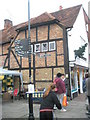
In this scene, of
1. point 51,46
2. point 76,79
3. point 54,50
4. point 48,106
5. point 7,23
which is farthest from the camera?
point 7,23

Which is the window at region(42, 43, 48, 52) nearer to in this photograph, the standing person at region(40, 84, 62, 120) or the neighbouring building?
the neighbouring building

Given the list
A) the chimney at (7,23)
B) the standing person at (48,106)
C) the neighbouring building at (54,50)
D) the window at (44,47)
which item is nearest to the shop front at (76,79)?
the neighbouring building at (54,50)

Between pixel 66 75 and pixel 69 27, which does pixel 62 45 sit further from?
pixel 66 75

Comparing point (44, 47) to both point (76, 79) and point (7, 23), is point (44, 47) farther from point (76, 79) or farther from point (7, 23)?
point (7, 23)

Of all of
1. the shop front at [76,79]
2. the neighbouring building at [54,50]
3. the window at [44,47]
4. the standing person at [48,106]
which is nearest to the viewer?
the standing person at [48,106]

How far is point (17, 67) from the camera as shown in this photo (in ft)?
49.9

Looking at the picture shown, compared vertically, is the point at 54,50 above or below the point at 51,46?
below

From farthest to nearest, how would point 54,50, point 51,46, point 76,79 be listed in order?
Answer: 1. point 76,79
2. point 51,46
3. point 54,50

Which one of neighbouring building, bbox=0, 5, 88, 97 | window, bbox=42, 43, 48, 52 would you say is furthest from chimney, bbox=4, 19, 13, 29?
window, bbox=42, 43, 48, 52

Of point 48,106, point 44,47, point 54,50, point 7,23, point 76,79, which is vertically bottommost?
point 48,106

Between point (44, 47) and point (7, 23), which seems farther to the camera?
point (7, 23)

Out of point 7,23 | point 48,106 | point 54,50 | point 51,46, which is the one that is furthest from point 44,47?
point 48,106

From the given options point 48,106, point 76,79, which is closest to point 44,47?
point 76,79

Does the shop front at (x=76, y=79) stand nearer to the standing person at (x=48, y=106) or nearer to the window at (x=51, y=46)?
the window at (x=51, y=46)
